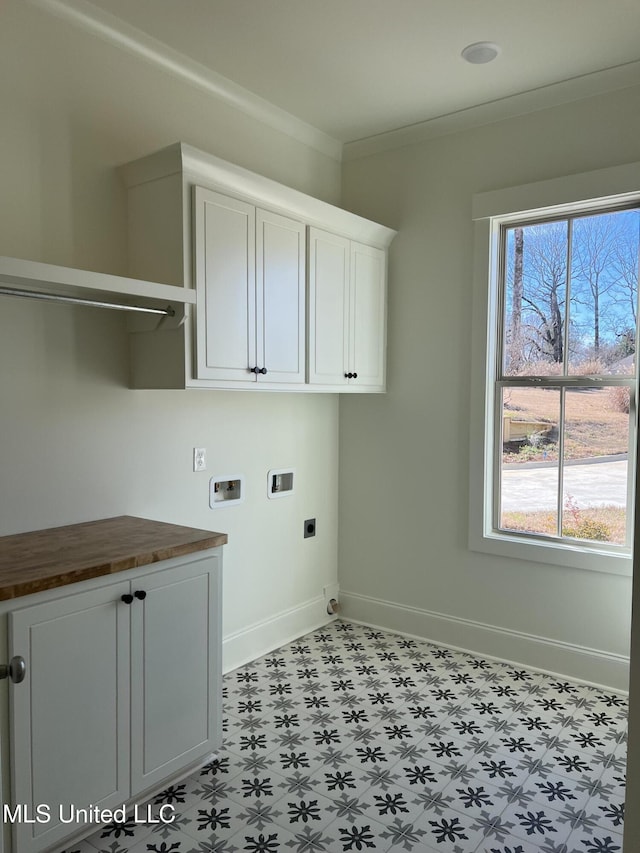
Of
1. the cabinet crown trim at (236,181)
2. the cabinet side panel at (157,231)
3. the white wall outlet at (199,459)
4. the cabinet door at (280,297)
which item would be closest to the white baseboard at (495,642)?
the white wall outlet at (199,459)

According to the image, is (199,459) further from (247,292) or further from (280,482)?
(247,292)

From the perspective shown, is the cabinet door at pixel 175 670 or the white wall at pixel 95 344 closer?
the cabinet door at pixel 175 670

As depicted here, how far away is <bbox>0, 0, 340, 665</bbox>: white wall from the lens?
7.36ft

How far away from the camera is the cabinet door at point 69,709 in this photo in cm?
172

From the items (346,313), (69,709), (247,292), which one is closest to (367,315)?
(346,313)

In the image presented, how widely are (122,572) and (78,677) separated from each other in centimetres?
32

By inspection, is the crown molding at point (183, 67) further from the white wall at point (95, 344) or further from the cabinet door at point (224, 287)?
the cabinet door at point (224, 287)

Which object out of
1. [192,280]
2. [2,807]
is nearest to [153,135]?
→ [192,280]

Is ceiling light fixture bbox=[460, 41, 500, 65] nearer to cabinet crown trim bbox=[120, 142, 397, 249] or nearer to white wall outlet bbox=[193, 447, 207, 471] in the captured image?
cabinet crown trim bbox=[120, 142, 397, 249]

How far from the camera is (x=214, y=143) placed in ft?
9.74

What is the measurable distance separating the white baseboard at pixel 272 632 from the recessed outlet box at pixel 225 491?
0.67 m

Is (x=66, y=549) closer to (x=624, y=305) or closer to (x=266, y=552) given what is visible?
(x=266, y=552)

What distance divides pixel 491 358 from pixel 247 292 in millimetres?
1357

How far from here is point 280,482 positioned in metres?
3.44
